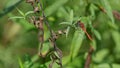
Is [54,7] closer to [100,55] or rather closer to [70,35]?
[70,35]

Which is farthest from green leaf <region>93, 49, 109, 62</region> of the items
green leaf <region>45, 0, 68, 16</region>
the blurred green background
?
green leaf <region>45, 0, 68, 16</region>

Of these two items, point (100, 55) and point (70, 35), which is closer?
point (70, 35)

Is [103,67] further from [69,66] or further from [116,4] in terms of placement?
[116,4]

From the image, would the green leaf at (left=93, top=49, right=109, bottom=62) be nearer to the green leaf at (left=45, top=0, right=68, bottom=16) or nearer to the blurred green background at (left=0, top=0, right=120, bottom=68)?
the blurred green background at (left=0, top=0, right=120, bottom=68)

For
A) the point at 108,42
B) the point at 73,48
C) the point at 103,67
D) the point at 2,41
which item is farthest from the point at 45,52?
the point at 2,41

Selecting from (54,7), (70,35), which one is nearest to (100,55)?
(70,35)

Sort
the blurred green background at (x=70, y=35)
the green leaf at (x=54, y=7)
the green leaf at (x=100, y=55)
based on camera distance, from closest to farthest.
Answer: the blurred green background at (x=70, y=35)
the green leaf at (x=54, y=7)
the green leaf at (x=100, y=55)

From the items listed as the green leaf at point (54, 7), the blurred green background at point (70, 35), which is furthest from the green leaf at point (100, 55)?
the green leaf at point (54, 7)

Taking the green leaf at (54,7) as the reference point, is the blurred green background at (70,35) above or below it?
below

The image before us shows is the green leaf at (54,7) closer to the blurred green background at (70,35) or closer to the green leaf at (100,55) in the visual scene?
the blurred green background at (70,35)
